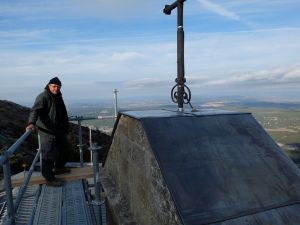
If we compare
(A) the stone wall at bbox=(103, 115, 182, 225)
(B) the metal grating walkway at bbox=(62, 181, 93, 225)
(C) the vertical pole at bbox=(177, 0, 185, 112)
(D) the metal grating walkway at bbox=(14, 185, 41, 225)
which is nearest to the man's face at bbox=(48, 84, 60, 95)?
(A) the stone wall at bbox=(103, 115, 182, 225)

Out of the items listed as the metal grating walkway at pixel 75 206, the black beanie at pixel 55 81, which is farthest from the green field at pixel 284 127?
the black beanie at pixel 55 81

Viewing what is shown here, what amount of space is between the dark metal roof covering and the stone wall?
0.41 ft

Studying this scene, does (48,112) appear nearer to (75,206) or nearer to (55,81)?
(55,81)

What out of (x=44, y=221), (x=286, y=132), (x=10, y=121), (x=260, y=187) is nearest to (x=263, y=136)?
(x=260, y=187)

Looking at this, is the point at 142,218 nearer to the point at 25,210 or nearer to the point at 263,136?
the point at 263,136

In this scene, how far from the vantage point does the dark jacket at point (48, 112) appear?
5.38 m

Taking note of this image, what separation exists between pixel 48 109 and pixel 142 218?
2.87m

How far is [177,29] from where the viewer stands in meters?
5.21

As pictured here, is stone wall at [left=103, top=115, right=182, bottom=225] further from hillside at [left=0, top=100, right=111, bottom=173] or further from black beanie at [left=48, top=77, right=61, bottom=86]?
hillside at [left=0, top=100, right=111, bottom=173]

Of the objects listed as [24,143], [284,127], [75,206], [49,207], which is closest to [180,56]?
[75,206]

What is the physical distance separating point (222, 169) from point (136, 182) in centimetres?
105

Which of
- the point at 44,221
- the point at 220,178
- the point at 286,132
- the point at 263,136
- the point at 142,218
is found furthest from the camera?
the point at 286,132

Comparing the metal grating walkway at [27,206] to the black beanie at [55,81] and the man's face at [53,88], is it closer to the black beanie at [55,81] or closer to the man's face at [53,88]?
the man's face at [53,88]

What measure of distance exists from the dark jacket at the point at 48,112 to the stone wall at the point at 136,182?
117 centimetres
